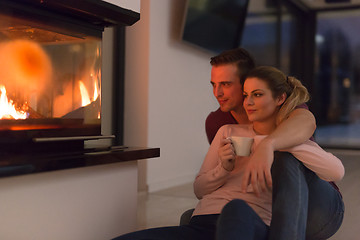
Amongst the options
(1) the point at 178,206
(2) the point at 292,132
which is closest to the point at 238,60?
(2) the point at 292,132

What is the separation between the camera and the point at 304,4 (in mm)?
7133

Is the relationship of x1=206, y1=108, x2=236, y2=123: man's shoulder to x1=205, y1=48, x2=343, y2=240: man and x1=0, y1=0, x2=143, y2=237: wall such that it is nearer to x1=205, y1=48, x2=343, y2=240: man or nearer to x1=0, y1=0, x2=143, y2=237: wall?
x1=205, y1=48, x2=343, y2=240: man

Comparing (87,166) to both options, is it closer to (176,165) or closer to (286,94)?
(286,94)

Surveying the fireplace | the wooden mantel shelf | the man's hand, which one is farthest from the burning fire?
the man's hand

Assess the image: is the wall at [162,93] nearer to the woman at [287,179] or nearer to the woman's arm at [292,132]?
the woman at [287,179]

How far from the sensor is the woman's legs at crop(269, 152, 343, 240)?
3.98 ft

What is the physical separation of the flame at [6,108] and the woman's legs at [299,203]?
0.83 meters

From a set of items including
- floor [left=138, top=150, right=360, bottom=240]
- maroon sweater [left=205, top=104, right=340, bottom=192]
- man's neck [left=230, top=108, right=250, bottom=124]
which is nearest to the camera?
man's neck [left=230, top=108, right=250, bottom=124]

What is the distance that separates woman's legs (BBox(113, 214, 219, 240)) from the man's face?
0.48 m

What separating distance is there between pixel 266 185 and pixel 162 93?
238cm

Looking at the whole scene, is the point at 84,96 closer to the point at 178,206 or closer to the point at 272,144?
the point at 272,144

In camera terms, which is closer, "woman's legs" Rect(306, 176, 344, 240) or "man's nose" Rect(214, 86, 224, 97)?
"woman's legs" Rect(306, 176, 344, 240)

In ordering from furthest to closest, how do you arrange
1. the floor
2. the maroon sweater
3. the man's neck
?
the floor, the maroon sweater, the man's neck

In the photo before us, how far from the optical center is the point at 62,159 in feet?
4.59
